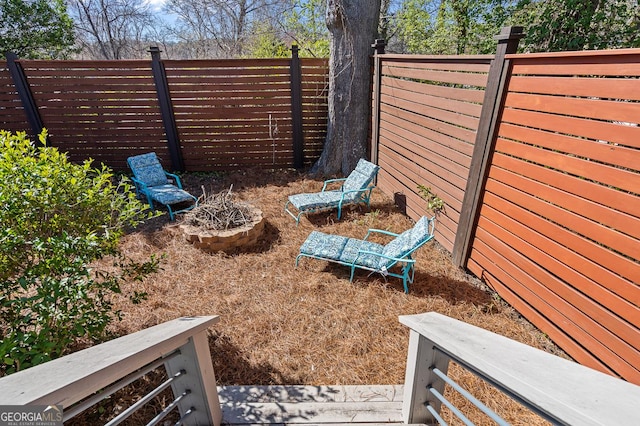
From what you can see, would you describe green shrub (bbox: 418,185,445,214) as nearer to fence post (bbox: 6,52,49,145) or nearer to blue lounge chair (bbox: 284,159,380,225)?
blue lounge chair (bbox: 284,159,380,225)

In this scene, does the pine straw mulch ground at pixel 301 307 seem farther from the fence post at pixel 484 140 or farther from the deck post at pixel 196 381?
the deck post at pixel 196 381

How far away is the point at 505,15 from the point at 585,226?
7.06 meters

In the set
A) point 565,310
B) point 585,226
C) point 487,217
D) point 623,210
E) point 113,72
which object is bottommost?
point 565,310

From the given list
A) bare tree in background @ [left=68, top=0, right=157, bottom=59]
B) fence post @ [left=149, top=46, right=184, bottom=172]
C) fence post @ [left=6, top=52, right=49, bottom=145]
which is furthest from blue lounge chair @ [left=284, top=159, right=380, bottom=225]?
bare tree in background @ [left=68, top=0, right=157, bottom=59]

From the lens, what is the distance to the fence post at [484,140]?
288 centimetres

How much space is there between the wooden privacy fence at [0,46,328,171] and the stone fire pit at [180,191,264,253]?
101 inches

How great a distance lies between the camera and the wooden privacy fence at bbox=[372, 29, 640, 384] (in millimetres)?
2123

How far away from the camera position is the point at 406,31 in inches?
399

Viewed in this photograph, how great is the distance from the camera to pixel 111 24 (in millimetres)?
Answer: 15344

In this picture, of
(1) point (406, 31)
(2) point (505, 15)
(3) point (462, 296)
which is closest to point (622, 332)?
(3) point (462, 296)

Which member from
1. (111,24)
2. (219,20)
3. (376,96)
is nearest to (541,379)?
(376,96)

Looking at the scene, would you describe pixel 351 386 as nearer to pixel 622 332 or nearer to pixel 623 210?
pixel 622 332

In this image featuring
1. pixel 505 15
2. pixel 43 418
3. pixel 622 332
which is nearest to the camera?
pixel 43 418

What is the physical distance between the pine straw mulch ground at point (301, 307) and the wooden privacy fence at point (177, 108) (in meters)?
2.73
